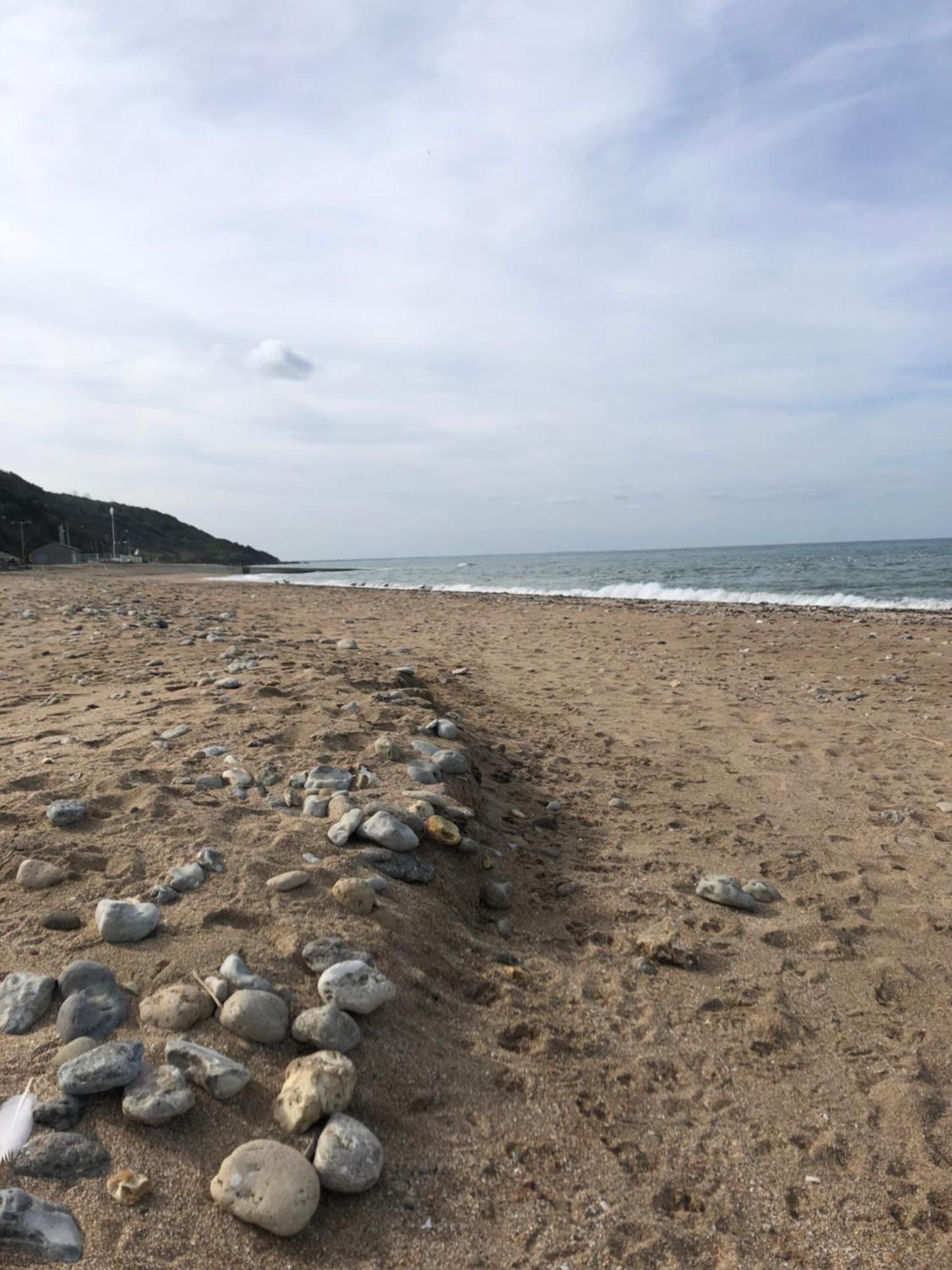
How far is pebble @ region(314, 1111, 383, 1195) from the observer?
1781 mm

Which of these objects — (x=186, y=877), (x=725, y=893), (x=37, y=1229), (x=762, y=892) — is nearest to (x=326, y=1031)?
(x=37, y=1229)

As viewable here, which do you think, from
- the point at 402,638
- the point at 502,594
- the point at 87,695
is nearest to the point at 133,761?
the point at 87,695

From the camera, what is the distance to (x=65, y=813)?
10.5ft

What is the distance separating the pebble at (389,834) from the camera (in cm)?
335

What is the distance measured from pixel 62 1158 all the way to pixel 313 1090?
0.58m

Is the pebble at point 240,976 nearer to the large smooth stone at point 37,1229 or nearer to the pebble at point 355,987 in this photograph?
the pebble at point 355,987

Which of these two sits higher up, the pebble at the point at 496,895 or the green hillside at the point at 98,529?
the green hillside at the point at 98,529

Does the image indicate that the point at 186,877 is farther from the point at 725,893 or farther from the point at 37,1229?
the point at 725,893

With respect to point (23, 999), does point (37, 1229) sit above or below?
below

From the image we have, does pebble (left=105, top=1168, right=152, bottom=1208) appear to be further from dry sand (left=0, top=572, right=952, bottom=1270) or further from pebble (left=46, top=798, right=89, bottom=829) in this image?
pebble (left=46, top=798, right=89, bottom=829)

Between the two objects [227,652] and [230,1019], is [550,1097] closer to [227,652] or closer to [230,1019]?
[230,1019]

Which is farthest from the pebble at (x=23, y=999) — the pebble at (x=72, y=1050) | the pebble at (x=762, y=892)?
the pebble at (x=762, y=892)

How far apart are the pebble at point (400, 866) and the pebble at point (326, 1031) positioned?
3.05ft

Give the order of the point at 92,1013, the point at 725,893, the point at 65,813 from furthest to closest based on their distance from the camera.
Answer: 1. the point at 725,893
2. the point at 65,813
3. the point at 92,1013
